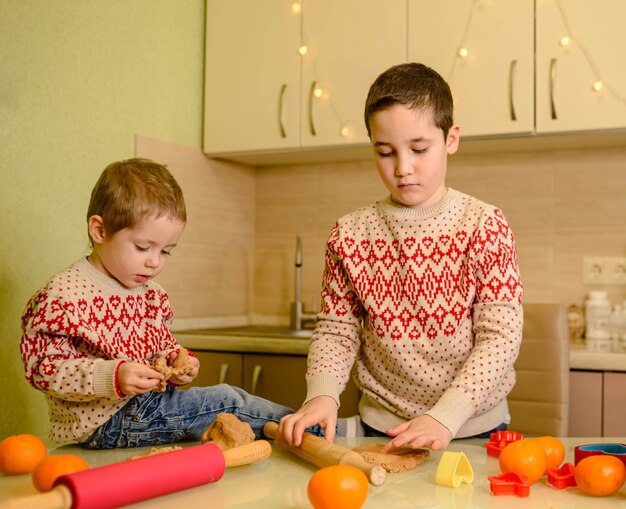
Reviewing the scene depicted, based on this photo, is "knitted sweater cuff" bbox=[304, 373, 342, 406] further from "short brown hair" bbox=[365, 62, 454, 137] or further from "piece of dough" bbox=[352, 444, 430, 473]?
"short brown hair" bbox=[365, 62, 454, 137]

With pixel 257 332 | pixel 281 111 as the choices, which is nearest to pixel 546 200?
pixel 281 111

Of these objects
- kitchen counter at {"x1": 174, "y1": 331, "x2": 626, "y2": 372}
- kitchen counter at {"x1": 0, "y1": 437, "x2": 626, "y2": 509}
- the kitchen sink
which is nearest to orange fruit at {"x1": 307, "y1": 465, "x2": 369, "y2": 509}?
kitchen counter at {"x1": 0, "y1": 437, "x2": 626, "y2": 509}

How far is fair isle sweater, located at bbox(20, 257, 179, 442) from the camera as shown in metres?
1.09

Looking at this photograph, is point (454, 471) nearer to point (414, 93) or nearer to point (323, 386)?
point (323, 386)

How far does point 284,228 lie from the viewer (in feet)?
9.59

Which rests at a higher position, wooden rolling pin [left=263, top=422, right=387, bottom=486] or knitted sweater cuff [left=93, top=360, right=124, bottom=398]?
knitted sweater cuff [left=93, top=360, right=124, bottom=398]

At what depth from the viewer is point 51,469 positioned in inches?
31.4

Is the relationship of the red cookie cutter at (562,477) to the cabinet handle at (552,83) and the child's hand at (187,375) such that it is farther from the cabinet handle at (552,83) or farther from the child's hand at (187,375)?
the cabinet handle at (552,83)

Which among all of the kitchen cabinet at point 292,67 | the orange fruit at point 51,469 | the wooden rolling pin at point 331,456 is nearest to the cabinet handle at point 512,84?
the kitchen cabinet at point 292,67

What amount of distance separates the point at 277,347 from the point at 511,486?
1474 mm

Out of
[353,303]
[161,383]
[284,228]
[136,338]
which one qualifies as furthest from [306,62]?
[161,383]

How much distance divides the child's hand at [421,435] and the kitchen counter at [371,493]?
3 cm

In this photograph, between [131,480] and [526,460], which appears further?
[526,460]

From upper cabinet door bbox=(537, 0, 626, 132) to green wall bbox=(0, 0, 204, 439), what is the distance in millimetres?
1213
